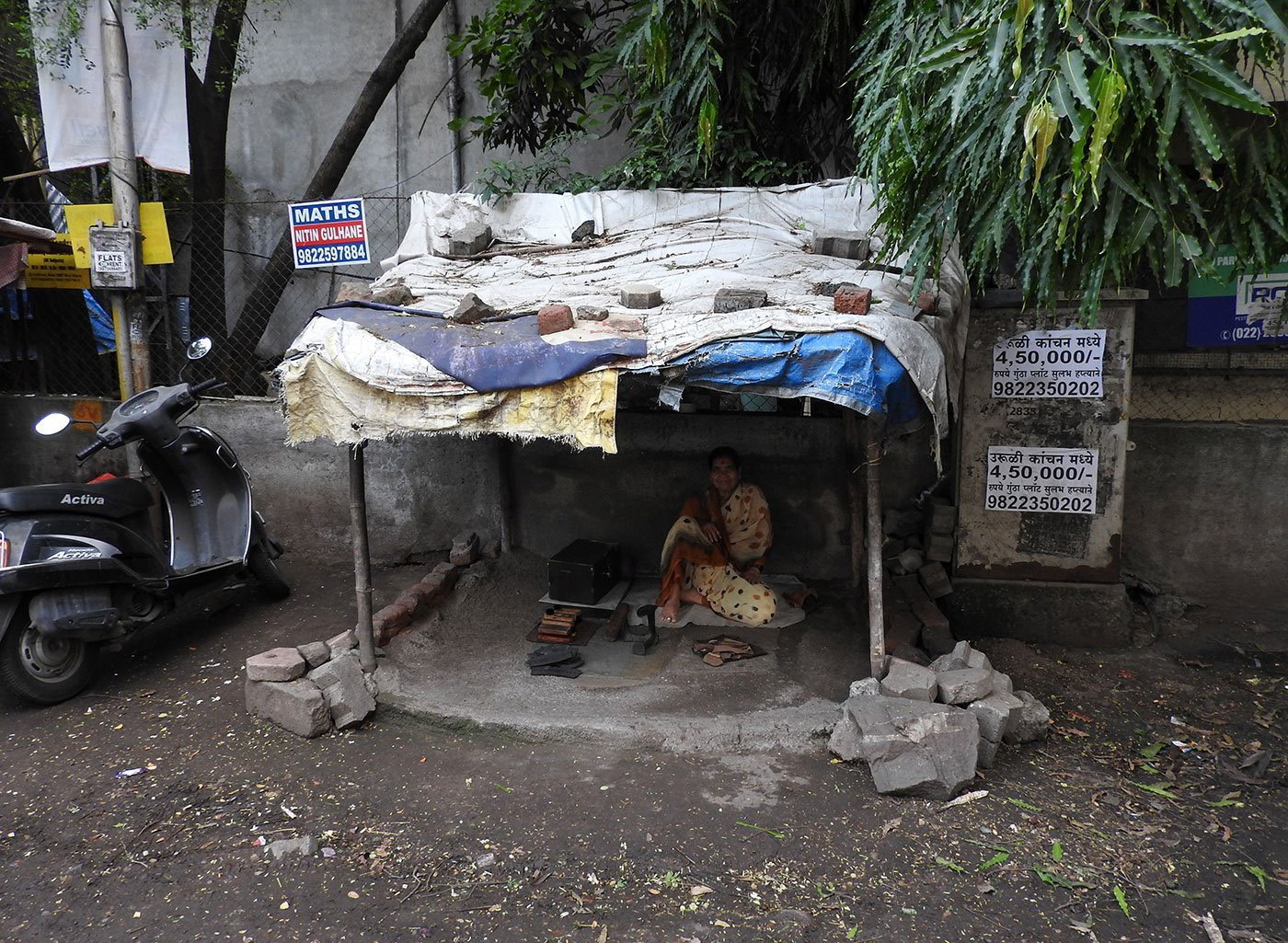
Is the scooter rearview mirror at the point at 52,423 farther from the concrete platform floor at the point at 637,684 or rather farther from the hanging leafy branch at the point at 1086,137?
the hanging leafy branch at the point at 1086,137

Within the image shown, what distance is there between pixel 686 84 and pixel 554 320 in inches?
124

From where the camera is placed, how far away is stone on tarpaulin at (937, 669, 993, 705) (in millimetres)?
4449

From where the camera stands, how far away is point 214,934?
11.0 ft

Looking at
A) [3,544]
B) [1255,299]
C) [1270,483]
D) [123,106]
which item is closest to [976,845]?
[1270,483]

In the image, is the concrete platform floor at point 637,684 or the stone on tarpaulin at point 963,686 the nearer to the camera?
the stone on tarpaulin at point 963,686

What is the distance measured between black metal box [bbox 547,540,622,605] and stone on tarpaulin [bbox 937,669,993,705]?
101 inches

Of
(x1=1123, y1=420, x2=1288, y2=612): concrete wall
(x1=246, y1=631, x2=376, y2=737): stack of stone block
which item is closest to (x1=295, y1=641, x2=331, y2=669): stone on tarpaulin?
(x1=246, y1=631, x2=376, y2=737): stack of stone block

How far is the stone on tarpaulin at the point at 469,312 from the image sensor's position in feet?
15.5

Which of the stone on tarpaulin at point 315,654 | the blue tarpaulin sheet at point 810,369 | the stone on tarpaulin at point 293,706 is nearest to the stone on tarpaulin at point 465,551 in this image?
the stone on tarpaulin at point 315,654

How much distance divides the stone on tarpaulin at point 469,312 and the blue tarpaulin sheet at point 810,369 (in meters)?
1.24

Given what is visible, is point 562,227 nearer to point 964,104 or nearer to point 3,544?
point 964,104

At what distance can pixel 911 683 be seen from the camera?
450cm

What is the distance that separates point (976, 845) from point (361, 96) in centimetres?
802

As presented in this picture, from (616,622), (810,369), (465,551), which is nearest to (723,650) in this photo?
(616,622)
